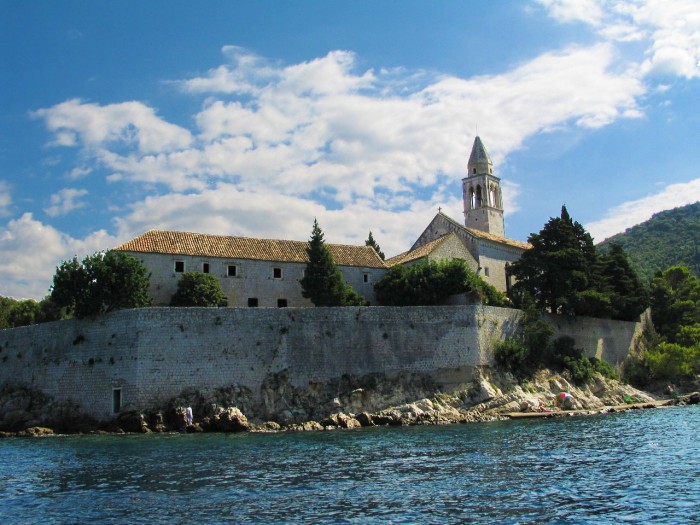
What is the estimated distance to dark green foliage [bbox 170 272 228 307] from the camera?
1227 inches

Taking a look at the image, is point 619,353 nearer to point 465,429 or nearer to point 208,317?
point 465,429

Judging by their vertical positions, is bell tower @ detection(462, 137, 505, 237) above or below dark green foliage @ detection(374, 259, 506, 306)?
above

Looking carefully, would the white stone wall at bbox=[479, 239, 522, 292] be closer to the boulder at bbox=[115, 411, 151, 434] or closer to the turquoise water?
the turquoise water

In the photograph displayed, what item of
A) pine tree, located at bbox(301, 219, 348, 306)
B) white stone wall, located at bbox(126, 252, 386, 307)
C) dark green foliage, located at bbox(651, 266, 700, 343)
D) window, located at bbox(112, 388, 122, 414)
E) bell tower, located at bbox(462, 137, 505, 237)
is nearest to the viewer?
window, located at bbox(112, 388, 122, 414)

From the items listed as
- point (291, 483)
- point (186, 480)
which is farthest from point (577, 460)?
point (186, 480)

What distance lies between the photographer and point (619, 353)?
37125 millimetres

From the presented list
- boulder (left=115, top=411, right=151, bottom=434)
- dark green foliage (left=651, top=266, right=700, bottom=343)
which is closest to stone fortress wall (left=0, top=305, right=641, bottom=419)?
boulder (left=115, top=411, right=151, bottom=434)

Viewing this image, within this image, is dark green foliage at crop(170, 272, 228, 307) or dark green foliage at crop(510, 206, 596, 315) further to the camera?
dark green foliage at crop(510, 206, 596, 315)

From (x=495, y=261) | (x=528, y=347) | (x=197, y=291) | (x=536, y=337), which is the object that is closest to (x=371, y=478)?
(x=197, y=291)

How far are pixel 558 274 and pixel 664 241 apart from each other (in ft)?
243

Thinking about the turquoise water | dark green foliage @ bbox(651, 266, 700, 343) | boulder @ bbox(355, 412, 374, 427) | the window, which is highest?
dark green foliage @ bbox(651, 266, 700, 343)

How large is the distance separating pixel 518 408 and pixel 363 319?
312 inches

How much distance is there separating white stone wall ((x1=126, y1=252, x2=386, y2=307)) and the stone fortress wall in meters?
4.24

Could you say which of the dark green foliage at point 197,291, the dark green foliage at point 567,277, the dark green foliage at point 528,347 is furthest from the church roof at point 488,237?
the dark green foliage at point 197,291
